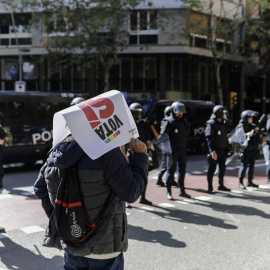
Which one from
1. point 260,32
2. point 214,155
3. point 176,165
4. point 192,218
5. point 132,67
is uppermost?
point 260,32

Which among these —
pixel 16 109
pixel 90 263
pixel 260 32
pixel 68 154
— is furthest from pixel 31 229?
pixel 260 32

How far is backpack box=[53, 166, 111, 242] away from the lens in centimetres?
235

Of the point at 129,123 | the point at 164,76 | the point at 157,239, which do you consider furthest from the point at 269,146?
the point at 164,76

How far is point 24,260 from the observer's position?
4500mm

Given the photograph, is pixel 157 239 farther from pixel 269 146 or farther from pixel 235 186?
pixel 269 146

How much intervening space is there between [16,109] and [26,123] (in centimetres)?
51

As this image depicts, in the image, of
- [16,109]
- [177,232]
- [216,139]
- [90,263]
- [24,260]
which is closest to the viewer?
[90,263]

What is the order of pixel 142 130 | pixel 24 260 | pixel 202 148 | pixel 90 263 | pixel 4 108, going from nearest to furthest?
pixel 90 263 → pixel 24 260 → pixel 142 130 → pixel 4 108 → pixel 202 148

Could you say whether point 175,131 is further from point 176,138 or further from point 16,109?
point 16,109

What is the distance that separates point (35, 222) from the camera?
20.2ft

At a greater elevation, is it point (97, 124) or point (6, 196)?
point (97, 124)

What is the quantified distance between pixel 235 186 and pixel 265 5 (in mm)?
11754

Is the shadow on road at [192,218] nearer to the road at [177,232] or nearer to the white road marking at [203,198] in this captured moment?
the road at [177,232]

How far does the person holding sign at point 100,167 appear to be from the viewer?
7.63ft
